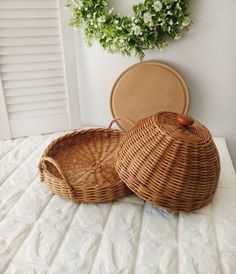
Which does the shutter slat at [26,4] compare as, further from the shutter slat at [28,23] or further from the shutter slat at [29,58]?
the shutter slat at [29,58]

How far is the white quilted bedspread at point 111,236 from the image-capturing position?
681 millimetres

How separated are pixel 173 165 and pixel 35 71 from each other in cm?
80

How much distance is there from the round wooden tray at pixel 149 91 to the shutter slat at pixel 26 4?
0.42 meters

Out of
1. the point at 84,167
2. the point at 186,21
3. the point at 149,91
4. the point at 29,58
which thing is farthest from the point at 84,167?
the point at 186,21

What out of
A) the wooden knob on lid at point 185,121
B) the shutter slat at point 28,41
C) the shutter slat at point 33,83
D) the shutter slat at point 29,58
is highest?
the shutter slat at point 28,41

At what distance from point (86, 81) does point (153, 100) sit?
1.16 ft

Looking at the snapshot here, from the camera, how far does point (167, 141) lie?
2.56 feet

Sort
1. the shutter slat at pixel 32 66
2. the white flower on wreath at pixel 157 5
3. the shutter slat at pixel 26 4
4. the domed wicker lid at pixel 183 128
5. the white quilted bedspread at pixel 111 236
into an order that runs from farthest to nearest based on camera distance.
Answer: the shutter slat at pixel 32 66, the shutter slat at pixel 26 4, the white flower on wreath at pixel 157 5, the domed wicker lid at pixel 183 128, the white quilted bedspread at pixel 111 236

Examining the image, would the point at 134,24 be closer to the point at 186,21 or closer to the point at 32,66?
the point at 186,21

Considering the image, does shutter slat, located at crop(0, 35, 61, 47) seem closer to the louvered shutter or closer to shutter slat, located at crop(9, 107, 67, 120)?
the louvered shutter

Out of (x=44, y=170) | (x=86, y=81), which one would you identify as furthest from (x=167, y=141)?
(x=86, y=81)

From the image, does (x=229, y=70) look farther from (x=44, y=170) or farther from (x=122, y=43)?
(x=44, y=170)

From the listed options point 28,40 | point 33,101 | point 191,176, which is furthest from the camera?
point 33,101

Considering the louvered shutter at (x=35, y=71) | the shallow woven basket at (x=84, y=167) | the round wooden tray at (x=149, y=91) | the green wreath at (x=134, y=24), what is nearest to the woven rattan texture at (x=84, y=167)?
the shallow woven basket at (x=84, y=167)
